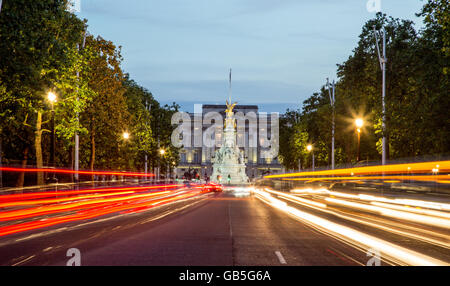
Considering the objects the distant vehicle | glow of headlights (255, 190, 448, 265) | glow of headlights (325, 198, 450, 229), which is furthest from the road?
the distant vehicle

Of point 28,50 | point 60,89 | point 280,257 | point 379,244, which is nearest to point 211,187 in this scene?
point 60,89

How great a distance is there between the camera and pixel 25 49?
91.3 feet

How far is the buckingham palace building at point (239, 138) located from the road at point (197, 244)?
152605 millimetres

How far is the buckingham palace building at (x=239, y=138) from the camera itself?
6929 inches

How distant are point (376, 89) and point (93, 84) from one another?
1061 inches

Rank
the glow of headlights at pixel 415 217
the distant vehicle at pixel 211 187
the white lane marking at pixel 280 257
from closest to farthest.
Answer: the white lane marking at pixel 280 257
the glow of headlights at pixel 415 217
the distant vehicle at pixel 211 187

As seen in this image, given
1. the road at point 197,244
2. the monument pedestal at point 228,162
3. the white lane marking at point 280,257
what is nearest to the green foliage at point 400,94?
the road at point 197,244

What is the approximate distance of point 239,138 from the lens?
176625 mm

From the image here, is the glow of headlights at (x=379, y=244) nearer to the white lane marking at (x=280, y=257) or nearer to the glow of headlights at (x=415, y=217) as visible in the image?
the white lane marking at (x=280, y=257)

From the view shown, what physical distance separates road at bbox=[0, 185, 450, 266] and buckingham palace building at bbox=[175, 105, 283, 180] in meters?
153

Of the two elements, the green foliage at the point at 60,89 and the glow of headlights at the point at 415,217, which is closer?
the glow of headlights at the point at 415,217

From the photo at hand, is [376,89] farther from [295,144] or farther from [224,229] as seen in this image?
[295,144]

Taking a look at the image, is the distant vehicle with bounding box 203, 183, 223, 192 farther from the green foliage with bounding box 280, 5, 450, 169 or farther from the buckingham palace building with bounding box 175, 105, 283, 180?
the buckingham palace building with bounding box 175, 105, 283, 180
